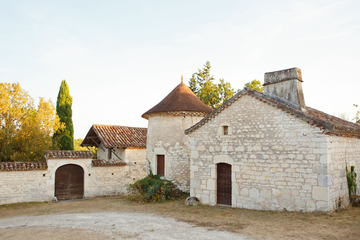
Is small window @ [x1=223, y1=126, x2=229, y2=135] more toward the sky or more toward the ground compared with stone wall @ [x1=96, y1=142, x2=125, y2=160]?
more toward the sky

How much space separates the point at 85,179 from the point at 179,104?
689cm

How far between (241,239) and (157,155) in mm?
8919

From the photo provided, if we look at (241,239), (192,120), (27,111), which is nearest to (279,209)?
(241,239)

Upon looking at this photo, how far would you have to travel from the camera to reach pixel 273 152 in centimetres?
910

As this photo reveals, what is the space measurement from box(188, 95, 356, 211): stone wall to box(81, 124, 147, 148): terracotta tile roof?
7.54 metres

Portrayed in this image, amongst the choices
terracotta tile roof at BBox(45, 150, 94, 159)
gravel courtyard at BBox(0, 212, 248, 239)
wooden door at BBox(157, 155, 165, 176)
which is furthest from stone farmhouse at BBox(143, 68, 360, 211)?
terracotta tile roof at BBox(45, 150, 94, 159)

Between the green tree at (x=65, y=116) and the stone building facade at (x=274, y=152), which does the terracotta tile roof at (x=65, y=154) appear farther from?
the stone building facade at (x=274, y=152)

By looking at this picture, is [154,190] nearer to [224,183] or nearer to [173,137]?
[173,137]

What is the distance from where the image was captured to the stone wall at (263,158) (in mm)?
8281

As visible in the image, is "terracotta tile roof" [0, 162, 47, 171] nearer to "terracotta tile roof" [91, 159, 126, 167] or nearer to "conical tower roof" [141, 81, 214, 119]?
"terracotta tile roof" [91, 159, 126, 167]

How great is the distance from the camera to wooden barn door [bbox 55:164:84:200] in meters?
13.8

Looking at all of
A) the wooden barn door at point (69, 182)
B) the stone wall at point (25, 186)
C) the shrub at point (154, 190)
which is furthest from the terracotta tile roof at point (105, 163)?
the shrub at point (154, 190)

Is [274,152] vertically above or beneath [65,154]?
above

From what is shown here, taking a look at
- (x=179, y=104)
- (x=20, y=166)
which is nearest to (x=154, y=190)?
(x=179, y=104)
